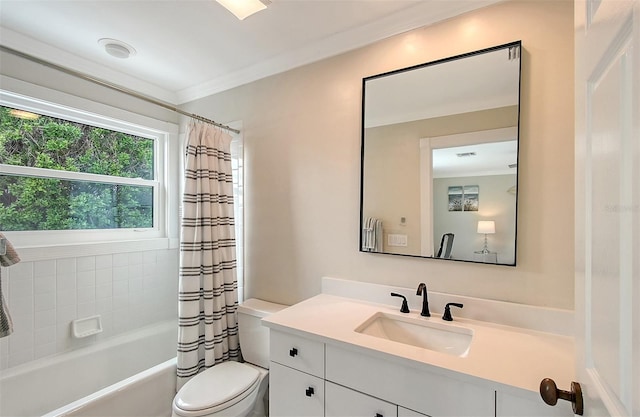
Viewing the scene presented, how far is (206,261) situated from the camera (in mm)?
1978

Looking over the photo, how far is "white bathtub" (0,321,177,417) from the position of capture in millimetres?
1598

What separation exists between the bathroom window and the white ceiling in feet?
1.32

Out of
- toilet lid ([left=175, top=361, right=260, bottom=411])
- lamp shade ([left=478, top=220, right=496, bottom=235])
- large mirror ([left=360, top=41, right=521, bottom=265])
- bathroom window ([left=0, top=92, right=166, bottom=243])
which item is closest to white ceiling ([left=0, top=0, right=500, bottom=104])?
large mirror ([left=360, top=41, right=521, bottom=265])

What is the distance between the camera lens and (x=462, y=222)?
Result: 4.84 ft

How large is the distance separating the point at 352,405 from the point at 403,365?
0.97 feet

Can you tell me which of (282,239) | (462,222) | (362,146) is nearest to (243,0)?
(362,146)

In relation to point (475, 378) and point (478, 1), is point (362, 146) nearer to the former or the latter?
point (478, 1)

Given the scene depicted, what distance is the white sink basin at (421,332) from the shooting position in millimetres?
1322

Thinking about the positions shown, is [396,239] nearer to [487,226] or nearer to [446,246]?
[446,246]

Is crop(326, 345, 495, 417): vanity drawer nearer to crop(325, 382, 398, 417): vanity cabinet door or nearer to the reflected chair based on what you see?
crop(325, 382, 398, 417): vanity cabinet door

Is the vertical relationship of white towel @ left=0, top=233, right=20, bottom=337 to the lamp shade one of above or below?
below

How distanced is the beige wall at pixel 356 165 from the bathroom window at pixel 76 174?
0.68 meters

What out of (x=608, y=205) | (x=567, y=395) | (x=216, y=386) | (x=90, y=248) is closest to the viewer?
(x=608, y=205)

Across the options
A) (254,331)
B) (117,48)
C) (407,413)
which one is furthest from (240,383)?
(117,48)
